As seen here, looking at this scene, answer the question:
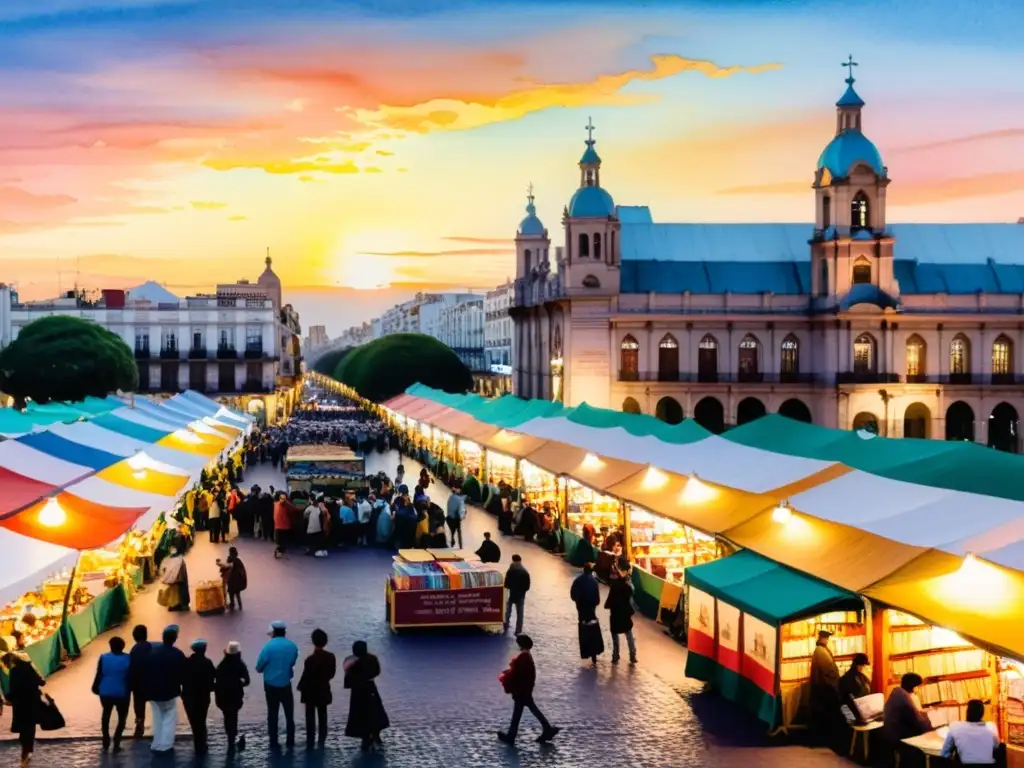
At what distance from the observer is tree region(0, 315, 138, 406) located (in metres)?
66.8

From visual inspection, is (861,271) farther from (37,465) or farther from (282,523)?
(37,465)

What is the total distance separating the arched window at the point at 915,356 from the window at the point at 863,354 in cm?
211

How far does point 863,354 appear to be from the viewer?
71.0 m

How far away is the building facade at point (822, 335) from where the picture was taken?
7038cm

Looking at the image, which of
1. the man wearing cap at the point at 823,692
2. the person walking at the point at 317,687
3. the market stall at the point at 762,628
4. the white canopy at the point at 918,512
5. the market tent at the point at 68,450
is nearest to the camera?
the person walking at the point at 317,687

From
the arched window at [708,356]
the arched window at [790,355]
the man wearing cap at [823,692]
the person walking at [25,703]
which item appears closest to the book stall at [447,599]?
the man wearing cap at [823,692]

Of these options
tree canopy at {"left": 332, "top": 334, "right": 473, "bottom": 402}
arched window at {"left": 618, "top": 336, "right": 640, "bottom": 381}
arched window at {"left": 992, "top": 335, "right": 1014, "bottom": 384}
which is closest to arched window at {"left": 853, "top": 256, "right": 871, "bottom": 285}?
arched window at {"left": 992, "top": 335, "right": 1014, "bottom": 384}

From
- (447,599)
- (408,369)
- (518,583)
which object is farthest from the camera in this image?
(408,369)

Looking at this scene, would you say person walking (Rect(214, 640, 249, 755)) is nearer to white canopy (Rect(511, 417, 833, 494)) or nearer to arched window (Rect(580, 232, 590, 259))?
white canopy (Rect(511, 417, 833, 494))

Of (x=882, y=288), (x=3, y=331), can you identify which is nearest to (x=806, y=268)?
(x=882, y=288)

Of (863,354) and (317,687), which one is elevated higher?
(863,354)

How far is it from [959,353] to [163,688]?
65.7 meters

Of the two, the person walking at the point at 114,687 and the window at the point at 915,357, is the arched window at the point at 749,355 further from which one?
the person walking at the point at 114,687

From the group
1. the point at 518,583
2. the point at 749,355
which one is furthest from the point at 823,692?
the point at 749,355
